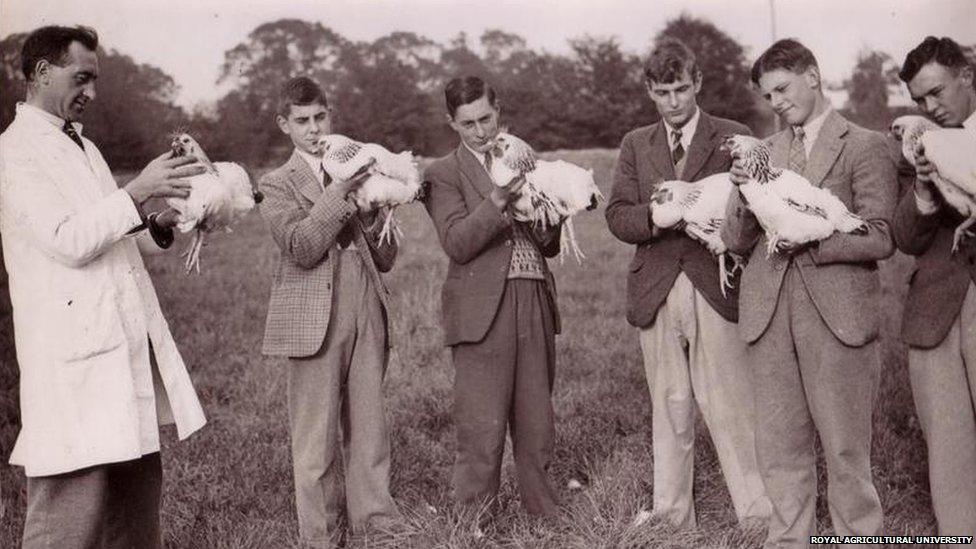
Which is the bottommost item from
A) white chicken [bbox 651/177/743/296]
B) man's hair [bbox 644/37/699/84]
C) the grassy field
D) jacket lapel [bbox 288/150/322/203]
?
the grassy field

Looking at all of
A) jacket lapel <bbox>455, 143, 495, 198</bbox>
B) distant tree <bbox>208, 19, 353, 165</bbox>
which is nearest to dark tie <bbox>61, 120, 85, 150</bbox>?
jacket lapel <bbox>455, 143, 495, 198</bbox>

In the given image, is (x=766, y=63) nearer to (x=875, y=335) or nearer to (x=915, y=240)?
Answer: (x=915, y=240)

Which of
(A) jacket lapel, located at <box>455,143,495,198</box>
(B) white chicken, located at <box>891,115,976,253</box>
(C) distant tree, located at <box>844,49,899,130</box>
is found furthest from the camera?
(C) distant tree, located at <box>844,49,899,130</box>

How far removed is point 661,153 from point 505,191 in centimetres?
86

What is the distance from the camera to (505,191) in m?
4.20

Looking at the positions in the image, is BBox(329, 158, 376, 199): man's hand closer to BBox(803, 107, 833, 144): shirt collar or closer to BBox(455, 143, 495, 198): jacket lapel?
BBox(455, 143, 495, 198): jacket lapel

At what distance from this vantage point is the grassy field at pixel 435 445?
→ 14.4ft

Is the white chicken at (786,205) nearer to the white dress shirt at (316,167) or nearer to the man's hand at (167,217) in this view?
the white dress shirt at (316,167)

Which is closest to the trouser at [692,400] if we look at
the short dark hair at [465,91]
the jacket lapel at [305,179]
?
the short dark hair at [465,91]

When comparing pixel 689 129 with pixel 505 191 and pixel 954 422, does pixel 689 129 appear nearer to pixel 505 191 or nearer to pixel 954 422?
pixel 505 191

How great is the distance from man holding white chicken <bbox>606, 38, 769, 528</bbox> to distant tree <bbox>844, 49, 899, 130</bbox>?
4595 millimetres

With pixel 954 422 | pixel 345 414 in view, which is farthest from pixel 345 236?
pixel 954 422

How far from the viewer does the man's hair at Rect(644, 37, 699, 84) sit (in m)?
4.37

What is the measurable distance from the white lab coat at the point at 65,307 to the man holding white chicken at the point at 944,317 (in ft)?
10.0
